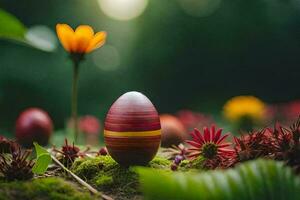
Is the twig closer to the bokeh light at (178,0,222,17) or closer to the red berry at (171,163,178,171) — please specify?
the red berry at (171,163,178,171)

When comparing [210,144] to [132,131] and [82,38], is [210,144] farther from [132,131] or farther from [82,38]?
[82,38]

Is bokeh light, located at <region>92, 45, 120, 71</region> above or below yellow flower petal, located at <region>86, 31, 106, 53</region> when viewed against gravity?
above

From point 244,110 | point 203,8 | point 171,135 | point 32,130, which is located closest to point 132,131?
point 171,135

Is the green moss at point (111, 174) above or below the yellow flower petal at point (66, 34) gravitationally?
below

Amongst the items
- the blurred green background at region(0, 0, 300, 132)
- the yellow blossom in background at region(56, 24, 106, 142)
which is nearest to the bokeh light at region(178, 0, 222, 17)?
the blurred green background at region(0, 0, 300, 132)

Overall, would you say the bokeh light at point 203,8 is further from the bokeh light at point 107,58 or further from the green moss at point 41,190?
the green moss at point 41,190

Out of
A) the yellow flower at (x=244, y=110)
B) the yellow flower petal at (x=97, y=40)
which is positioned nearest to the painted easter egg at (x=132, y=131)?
the yellow flower petal at (x=97, y=40)

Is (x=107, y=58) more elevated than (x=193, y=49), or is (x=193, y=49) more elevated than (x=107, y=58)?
(x=193, y=49)
